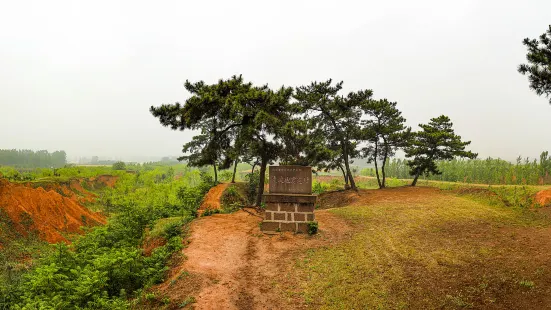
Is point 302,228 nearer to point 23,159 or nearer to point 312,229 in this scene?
point 312,229

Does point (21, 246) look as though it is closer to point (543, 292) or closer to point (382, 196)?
point (543, 292)

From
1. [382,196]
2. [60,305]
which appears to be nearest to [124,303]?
[60,305]

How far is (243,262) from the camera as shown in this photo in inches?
369

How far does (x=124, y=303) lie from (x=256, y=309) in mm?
3134

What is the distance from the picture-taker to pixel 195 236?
1186cm

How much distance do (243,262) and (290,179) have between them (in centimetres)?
481

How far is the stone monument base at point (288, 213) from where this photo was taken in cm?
1276

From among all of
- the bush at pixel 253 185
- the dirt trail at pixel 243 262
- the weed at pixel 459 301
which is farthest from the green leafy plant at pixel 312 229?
the bush at pixel 253 185

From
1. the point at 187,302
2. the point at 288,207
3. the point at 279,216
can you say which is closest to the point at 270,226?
the point at 279,216

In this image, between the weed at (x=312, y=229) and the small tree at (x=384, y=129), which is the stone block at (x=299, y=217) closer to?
the weed at (x=312, y=229)

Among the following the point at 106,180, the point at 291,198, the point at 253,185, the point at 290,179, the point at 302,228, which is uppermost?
the point at 290,179

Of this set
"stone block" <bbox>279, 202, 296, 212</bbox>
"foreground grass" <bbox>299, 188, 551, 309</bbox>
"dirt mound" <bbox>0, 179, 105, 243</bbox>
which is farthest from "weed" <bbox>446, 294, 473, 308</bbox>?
"dirt mound" <bbox>0, 179, 105, 243</bbox>

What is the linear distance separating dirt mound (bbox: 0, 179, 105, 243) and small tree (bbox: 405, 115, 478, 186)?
1158 inches

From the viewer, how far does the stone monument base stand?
41.9ft
